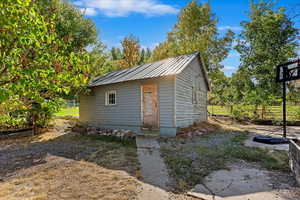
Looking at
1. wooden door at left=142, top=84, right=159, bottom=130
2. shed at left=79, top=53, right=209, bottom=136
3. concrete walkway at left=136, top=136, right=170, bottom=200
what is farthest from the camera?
wooden door at left=142, top=84, right=159, bottom=130

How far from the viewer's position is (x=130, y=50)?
22.8 meters

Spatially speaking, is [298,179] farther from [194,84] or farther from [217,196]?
[194,84]

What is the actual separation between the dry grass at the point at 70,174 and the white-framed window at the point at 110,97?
14.7 feet

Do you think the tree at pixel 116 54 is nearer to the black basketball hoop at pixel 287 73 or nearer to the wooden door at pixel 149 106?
the wooden door at pixel 149 106

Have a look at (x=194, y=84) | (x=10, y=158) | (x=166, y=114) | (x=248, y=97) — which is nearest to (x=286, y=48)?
(x=248, y=97)

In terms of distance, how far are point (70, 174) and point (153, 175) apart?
1842 millimetres

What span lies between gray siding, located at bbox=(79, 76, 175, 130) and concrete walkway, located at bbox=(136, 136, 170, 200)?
9.13ft

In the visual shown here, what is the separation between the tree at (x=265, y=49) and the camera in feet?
44.1

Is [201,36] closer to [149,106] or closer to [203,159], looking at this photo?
[149,106]

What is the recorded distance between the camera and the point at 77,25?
12.2 metres

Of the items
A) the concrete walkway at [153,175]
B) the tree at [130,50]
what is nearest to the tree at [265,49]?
the concrete walkway at [153,175]

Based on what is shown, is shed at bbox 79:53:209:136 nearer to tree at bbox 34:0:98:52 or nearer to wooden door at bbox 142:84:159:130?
wooden door at bbox 142:84:159:130

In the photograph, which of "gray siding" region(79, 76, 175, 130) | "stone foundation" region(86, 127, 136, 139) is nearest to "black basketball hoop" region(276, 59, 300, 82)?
"gray siding" region(79, 76, 175, 130)

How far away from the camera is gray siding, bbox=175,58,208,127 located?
27.1ft
